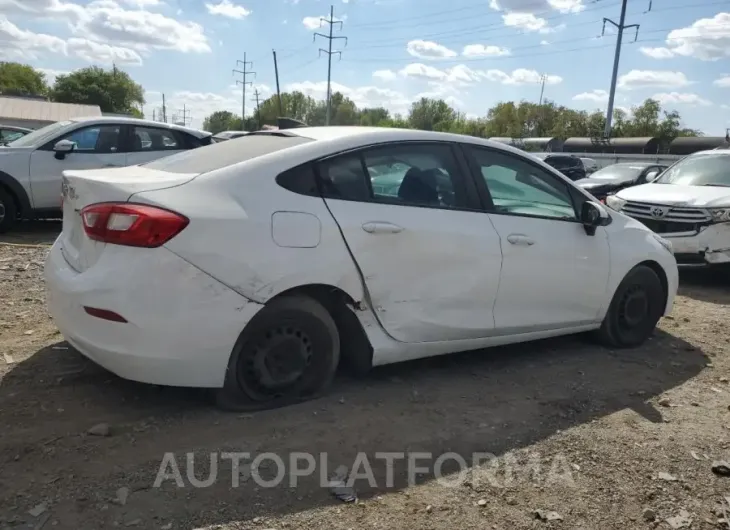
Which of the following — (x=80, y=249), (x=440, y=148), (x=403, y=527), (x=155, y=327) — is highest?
(x=440, y=148)

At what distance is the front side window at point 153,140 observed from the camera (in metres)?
9.41

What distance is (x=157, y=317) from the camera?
118 inches

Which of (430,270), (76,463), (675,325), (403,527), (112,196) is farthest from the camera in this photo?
(675,325)

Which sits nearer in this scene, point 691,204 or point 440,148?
point 440,148

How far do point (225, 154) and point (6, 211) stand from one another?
631cm

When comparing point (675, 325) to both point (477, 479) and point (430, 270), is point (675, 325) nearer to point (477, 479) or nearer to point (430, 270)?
point (430, 270)

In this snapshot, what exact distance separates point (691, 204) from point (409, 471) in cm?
614

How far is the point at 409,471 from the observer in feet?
9.85

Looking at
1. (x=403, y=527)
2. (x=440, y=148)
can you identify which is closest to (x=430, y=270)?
(x=440, y=148)

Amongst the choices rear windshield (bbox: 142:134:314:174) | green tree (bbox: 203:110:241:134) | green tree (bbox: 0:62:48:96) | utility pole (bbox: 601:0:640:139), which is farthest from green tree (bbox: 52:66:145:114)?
rear windshield (bbox: 142:134:314:174)

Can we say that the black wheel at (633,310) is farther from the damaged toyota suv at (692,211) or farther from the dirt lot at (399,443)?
the damaged toyota suv at (692,211)

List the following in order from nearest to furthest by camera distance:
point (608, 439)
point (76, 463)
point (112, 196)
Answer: point (76, 463), point (112, 196), point (608, 439)

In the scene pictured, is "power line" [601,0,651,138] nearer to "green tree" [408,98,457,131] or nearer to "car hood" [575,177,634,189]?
"car hood" [575,177,634,189]

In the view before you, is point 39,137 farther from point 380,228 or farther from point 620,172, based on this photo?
point 620,172
